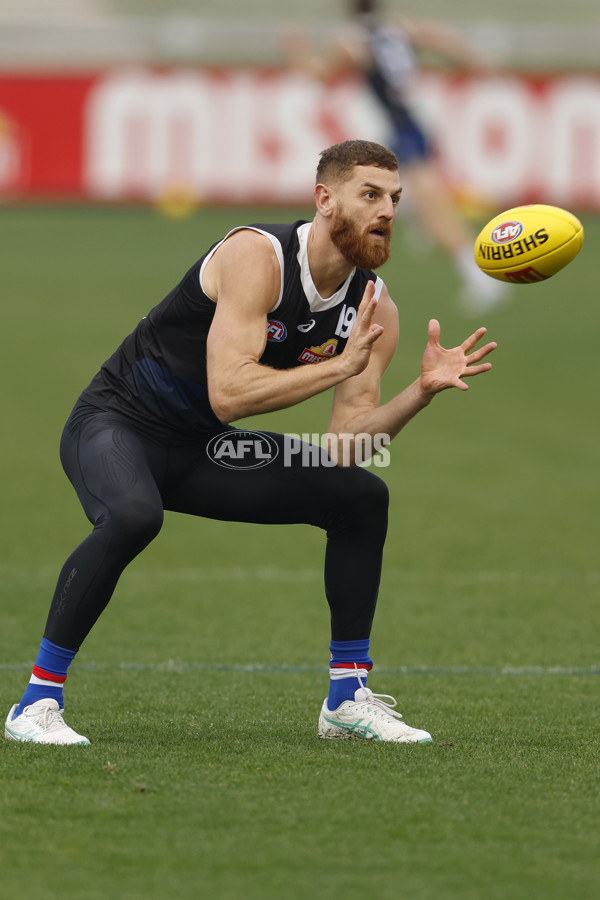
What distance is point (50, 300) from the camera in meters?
16.9

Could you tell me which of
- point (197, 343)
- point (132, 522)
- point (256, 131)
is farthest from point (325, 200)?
point (256, 131)

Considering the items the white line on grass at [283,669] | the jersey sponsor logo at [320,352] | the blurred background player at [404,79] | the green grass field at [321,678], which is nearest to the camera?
the green grass field at [321,678]

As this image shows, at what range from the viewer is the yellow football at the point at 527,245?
17.1ft

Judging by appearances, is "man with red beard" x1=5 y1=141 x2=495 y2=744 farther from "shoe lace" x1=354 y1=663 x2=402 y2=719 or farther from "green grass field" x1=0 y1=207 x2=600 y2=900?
"green grass field" x1=0 y1=207 x2=600 y2=900

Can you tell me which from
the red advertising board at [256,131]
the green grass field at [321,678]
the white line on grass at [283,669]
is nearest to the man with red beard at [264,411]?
the green grass field at [321,678]

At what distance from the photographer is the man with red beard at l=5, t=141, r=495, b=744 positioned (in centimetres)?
468

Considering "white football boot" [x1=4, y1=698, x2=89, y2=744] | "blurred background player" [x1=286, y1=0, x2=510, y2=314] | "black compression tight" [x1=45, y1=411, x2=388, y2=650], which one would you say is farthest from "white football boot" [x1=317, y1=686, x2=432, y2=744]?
"blurred background player" [x1=286, y1=0, x2=510, y2=314]

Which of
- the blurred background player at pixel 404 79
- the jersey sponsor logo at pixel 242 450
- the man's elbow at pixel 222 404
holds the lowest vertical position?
the jersey sponsor logo at pixel 242 450

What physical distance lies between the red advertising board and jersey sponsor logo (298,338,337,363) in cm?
1487

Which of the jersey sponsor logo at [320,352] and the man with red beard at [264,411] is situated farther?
the jersey sponsor logo at [320,352]

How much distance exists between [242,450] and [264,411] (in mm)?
473

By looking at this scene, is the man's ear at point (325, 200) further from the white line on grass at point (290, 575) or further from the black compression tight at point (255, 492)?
the white line on grass at point (290, 575)

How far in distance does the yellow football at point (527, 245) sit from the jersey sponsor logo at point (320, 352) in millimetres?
671

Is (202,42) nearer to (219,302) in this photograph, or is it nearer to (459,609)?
(459,609)
